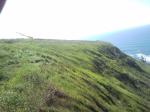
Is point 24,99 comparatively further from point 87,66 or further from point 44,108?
point 87,66

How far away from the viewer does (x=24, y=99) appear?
43.6 meters

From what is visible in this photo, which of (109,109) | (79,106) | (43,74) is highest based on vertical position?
(43,74)

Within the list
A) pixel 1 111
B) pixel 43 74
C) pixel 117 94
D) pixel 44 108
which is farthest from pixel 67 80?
pixel 1 111

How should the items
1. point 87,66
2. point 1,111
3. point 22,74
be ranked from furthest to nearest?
point 87,66, point 22,74, point 1,111

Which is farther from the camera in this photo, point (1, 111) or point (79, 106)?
point (79, 106)

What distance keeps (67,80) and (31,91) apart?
29915 mm

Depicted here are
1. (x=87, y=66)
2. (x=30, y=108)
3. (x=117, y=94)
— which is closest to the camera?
(x=30, y=108)

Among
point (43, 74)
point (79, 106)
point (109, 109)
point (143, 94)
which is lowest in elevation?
point (143, 94)

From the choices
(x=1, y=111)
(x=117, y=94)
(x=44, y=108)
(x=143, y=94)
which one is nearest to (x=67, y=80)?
(x=44, y=108)

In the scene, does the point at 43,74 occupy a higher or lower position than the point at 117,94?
higher

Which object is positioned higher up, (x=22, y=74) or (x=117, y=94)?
(x=22, y=74)

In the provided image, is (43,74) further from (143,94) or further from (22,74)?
(143,94)

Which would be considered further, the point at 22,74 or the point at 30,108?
the point at 22,74

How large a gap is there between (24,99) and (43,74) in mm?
27085
